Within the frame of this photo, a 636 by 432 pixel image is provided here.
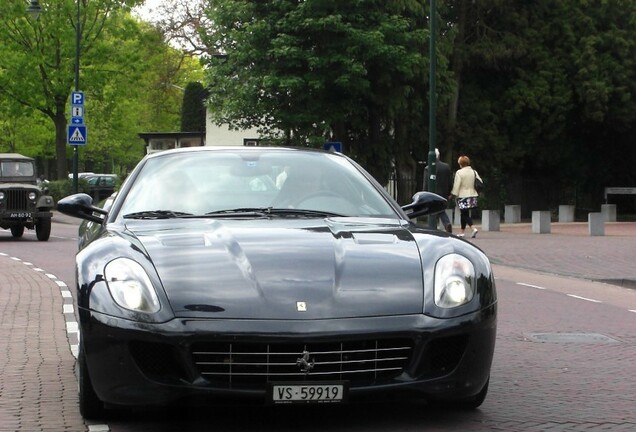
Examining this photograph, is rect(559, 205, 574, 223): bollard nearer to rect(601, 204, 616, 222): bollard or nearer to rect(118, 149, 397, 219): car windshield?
rect(601, 204, 616, 222): bollard

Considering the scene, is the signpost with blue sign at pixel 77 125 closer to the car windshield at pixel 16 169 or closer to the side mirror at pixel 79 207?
the car windshield at pixel 16 169

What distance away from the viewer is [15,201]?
29.5 metres

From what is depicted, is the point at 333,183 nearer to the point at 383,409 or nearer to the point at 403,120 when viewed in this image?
the point at 383,409

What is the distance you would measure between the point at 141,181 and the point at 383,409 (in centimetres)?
198

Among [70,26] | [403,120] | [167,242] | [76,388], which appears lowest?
[76,388]

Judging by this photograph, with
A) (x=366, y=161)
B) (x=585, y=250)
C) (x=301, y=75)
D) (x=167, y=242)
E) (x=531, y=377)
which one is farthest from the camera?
(x=366, y=161)

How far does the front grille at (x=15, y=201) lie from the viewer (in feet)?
96.5

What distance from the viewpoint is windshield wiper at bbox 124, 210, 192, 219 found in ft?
22.8

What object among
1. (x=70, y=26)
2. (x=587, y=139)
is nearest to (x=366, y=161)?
(x=587, y=139)

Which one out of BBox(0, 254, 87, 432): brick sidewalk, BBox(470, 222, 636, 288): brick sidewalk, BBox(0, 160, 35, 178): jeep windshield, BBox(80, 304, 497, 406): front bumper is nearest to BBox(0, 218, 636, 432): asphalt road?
BBox(0, 254, 87, 432): brick sidewalk

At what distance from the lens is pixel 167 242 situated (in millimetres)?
6305

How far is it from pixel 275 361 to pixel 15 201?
24788mm

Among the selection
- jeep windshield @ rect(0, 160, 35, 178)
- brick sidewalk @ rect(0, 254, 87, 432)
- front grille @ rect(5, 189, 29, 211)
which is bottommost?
brick sidewalk @ rect(0, 254, 87, 432)

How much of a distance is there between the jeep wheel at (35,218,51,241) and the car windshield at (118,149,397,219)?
22409mm
